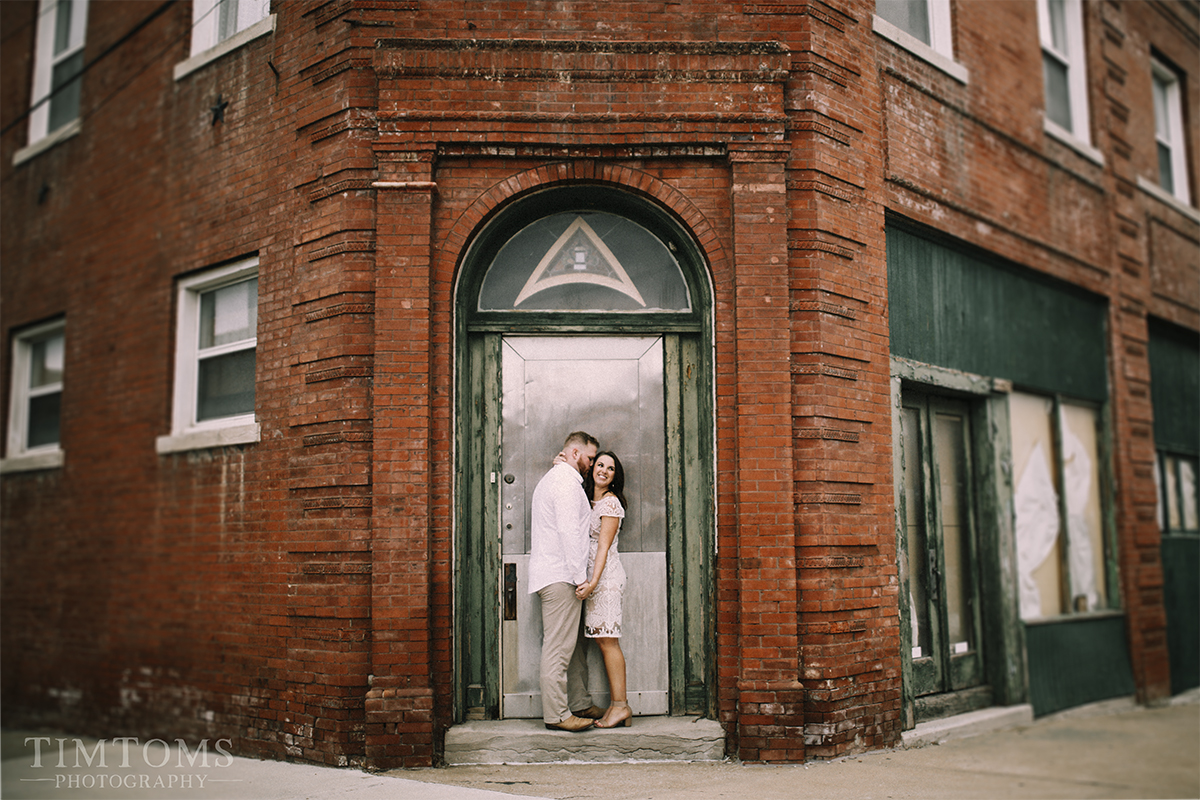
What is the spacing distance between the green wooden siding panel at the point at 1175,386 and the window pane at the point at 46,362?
12.6 metres

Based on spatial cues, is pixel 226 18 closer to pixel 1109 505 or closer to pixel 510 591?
pixel 510 591

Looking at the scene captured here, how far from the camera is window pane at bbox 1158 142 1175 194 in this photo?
39.2 ft

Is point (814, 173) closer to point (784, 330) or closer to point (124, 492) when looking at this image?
point (784, 330)

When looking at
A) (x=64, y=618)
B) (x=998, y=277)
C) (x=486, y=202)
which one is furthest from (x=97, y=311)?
(x=998, y=277)

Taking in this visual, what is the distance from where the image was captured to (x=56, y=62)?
411 inches

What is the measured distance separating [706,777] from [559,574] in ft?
5.22

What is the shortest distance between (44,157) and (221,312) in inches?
158

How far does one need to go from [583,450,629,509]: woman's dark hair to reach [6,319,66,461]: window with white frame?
635 cm

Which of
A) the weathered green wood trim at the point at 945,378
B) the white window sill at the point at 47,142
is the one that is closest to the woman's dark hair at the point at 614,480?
the weathered green wood trim at the point at 945,378

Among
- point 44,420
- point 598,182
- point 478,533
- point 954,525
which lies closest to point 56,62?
point 44,420

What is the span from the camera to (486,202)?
6574 mm

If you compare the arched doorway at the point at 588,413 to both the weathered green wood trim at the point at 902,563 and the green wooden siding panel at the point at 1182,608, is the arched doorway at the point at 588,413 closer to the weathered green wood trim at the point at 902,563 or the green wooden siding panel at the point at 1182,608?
the weathered green wood trim at the point at 902,563

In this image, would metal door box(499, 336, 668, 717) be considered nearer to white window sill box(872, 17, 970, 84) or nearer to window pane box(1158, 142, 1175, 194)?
white window sill box(872, 17, 970, 84)

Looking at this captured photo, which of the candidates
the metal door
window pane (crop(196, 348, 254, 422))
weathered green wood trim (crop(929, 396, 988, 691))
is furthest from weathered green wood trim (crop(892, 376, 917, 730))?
window pane (crop(196, 348, 254, 422))
